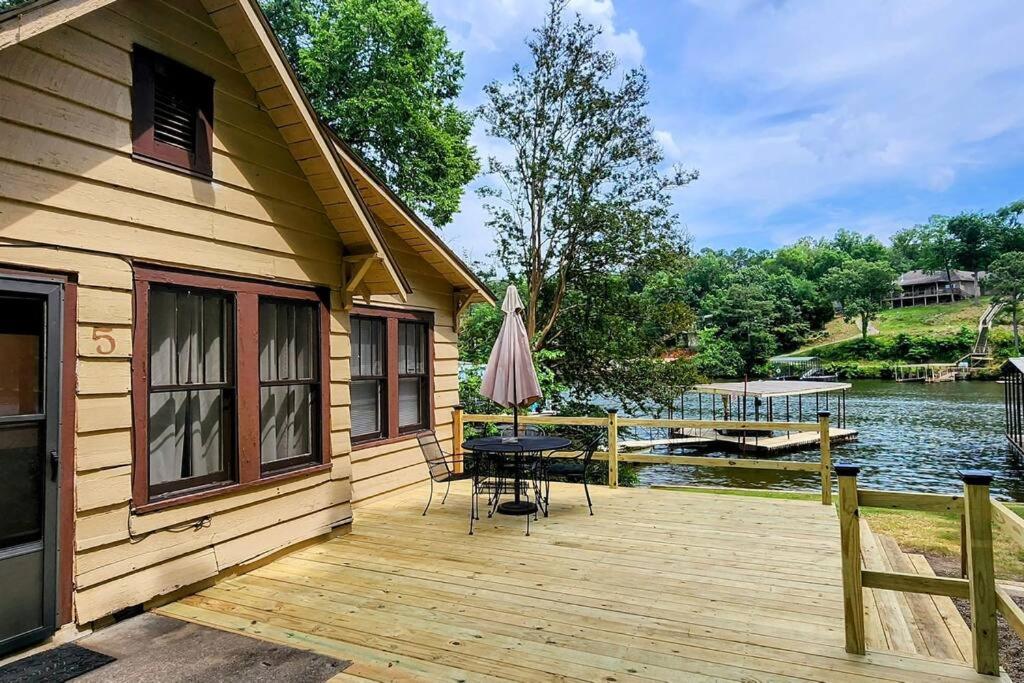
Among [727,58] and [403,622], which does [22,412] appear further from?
[727,58]

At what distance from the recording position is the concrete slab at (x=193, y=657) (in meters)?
2.83

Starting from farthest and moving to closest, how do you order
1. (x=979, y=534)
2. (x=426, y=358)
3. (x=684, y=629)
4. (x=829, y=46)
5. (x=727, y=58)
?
(x=829, y=46)
(x=727, y=58)
(x=426, y=358)
(x=684, y=629)
(x=979, y=534)

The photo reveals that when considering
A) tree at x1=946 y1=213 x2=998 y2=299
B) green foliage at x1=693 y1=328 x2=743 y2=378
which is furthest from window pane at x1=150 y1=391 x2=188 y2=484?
tree at x1=946 y1=213 x2=998 y2=299

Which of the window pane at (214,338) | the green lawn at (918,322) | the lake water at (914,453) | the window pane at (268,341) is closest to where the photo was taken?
the window pane at (214,338)

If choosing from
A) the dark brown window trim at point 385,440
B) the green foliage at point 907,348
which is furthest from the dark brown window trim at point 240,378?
the green foliage at point 907,348

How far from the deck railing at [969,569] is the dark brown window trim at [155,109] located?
4.46 metres

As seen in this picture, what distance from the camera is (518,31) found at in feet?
50.5

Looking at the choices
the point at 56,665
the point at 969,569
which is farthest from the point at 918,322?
the point at 56,665

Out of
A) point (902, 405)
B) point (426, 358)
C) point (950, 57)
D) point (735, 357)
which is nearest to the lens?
point (426, 358)

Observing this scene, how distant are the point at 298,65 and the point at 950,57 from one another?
232 ft

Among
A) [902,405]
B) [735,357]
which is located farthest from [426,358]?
[735,357]

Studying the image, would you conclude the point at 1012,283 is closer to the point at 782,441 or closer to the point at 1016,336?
the point at 1016,336

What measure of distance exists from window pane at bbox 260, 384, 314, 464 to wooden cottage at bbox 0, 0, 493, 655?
0.8 inches

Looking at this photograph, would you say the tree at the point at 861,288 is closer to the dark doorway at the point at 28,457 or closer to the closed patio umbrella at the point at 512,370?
the closed patio umbrella at the point at 512,370
